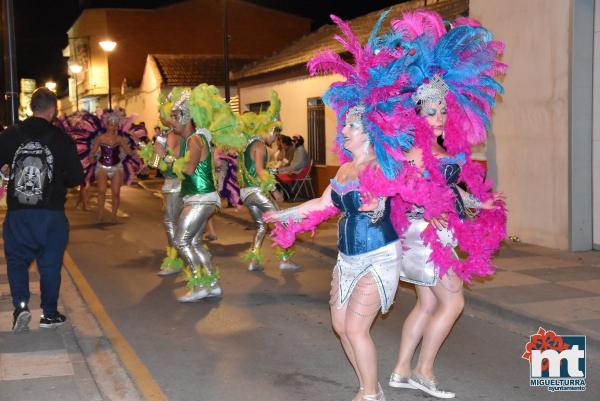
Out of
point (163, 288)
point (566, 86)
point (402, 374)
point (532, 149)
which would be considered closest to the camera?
point (402, 374)

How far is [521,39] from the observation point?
37.7ft

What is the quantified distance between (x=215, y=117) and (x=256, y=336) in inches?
→ 107

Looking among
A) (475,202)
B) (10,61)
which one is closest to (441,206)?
(475,202)

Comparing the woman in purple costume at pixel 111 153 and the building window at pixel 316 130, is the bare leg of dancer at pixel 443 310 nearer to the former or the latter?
the woman in purple costume at pixel 111 153

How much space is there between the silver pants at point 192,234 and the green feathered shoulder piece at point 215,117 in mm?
869

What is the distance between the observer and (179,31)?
4522cm

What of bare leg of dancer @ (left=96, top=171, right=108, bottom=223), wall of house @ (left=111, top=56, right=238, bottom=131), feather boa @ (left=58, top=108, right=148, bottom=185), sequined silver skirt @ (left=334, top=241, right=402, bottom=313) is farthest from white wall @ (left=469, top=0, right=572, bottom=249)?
wall of house @ (left=111, top=56, right=238, bottom=131)

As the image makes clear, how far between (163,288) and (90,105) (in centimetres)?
4675

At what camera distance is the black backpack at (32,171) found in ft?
22.2

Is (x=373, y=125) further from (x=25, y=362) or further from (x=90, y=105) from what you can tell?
(x=90, y=105)

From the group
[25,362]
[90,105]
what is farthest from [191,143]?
[90,105]

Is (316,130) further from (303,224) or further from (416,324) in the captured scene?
(303,224)

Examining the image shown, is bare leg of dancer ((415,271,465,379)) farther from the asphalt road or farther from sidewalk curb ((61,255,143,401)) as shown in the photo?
sidewalk curb ((61,255,143,401))

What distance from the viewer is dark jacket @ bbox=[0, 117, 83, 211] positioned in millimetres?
6816
